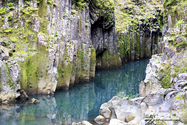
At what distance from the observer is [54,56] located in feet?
76.5

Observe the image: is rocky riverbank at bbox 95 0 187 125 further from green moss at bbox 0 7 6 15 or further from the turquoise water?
green moss at bbox 0 7 6 15

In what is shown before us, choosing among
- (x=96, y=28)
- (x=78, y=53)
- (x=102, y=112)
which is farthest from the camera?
(x=96, y=28)

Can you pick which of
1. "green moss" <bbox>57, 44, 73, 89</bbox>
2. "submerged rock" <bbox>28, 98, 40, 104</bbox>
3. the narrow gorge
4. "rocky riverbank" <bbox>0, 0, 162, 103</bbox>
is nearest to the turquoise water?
"submerged rock" <bbox>28, 98, 40, 104</bbox>

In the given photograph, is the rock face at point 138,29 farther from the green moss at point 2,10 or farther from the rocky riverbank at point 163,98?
the green moss at point 2,10

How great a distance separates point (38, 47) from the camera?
22859 mm

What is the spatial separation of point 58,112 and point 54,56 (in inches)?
296

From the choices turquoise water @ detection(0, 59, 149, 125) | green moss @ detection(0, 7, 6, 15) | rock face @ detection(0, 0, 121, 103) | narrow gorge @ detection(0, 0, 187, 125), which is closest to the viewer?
narrow gorge @ detection(0, 0, 187, 125)

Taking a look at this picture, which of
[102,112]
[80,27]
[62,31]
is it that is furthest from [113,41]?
[102,112]

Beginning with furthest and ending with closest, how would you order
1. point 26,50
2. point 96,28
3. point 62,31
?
point 96,28, point 62,31, point 26,50

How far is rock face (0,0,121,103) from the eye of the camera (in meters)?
20.0

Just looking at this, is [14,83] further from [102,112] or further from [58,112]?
[102,112]

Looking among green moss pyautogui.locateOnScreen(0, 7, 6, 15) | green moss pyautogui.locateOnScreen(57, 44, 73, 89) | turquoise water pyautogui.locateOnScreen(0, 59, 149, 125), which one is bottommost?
turquoise water pyautogui.locateOnScreen(0, 59, 149, 125)

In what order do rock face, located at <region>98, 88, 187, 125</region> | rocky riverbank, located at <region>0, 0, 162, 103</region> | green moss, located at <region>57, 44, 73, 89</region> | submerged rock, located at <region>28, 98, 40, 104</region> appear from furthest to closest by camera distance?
green moss, located at <region>57, 44, 73, 89</region>, rocky riverbank, located at <region>0, 0, 162, 103</region>, submerged rock, located at <region>28, 98, 40, 104</region>, rock face, located at <region>98, 88, 187, 125</region>

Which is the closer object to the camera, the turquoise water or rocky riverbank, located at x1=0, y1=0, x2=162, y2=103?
the turquoise water
